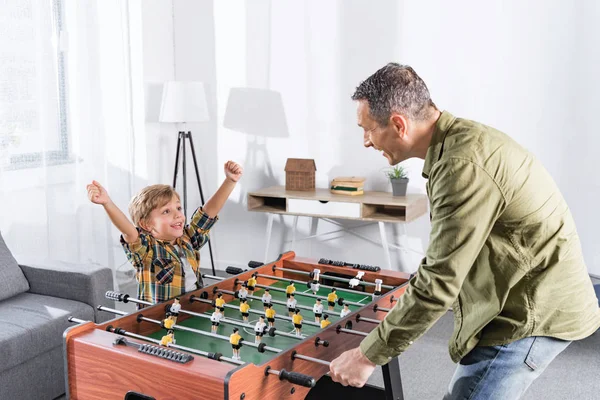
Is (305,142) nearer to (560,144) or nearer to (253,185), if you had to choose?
(253,185)

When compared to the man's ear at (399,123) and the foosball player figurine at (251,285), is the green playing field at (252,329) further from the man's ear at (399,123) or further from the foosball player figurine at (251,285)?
the man's ear at (399,123)

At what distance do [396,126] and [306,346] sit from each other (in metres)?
0.68

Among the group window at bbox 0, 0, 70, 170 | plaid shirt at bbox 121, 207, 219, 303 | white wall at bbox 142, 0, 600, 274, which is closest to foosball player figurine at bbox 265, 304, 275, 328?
plaid shirt at bbox 121, 207, 219, 303

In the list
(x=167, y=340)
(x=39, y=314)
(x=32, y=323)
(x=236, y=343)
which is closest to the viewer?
(x=236, y=343)

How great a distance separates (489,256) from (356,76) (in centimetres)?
316

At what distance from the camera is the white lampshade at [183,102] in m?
4.50

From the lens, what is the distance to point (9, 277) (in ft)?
10.8

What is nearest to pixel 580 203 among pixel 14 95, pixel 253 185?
pixel 253 185

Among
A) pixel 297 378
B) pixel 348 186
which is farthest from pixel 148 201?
pixel 348 186

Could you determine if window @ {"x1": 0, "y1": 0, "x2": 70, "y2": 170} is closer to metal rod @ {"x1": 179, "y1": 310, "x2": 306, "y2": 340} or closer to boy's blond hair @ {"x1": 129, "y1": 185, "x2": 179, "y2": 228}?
boy's blond hair @ {"x1": 129, "y1": 185, "x2": 179, "y2": 228}

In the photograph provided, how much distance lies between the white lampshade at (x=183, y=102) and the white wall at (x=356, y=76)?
1.53 ft

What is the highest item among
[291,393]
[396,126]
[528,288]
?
[396,126]

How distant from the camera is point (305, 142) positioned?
4.81 metres

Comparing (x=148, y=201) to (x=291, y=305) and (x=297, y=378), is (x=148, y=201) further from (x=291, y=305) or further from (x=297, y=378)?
(x=297, y=378)
